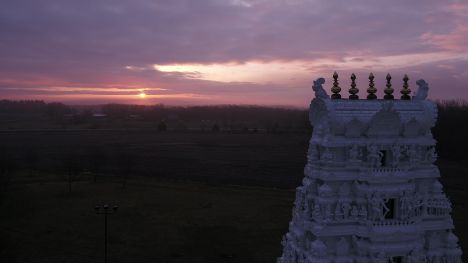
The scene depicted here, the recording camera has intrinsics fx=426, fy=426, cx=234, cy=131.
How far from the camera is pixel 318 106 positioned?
47.6 ft

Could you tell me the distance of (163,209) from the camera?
42.6m

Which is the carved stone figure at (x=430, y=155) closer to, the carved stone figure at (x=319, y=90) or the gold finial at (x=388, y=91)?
the gold finial at (x=388, y=91)

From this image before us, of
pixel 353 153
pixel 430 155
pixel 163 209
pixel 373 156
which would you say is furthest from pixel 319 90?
pixel 163 209

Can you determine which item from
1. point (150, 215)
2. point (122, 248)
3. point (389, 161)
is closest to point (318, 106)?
point (389, 161)

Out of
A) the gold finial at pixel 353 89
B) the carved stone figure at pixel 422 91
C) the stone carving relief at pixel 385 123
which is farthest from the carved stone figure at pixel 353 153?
the carved stone figure at pixel 422 91

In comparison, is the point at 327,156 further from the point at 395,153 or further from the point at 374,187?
the point at 395,153

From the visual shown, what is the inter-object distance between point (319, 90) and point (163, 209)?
103 ft

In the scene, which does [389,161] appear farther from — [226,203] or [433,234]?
[226,203]

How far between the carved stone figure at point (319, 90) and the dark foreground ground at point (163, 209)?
18647 mm

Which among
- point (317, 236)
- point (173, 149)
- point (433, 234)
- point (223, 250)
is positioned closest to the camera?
point (317, 236)

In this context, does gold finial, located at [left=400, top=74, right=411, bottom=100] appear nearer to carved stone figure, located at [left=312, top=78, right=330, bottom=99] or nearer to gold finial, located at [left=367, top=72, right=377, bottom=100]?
gold finial, located at [left=367, top=72, right=377, bottom=100]

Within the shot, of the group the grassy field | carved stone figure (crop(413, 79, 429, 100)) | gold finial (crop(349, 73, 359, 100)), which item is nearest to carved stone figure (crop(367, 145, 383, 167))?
gold finial (crop(349, 73, 359, 100))

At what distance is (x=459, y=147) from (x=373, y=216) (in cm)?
7506

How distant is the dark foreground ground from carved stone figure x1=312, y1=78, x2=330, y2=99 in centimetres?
1865
